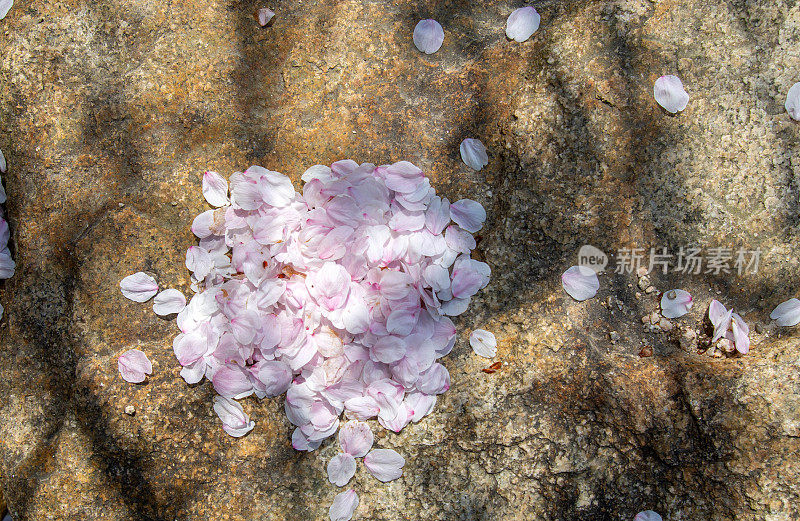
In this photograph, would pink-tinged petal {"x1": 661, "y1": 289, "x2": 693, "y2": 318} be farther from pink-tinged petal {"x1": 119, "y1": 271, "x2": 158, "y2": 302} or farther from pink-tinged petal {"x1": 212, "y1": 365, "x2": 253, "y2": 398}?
pink-tinged petal {"x1": 119, "y1": 271, "x2": 158, "y2": 302}

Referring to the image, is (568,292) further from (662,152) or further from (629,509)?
(629,509)

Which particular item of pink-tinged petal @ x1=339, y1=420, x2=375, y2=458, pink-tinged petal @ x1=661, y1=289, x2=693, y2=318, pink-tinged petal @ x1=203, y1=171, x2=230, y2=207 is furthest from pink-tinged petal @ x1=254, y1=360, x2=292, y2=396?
pink-tinged petal @ x1=661, y1=289, x2=693, y2=318

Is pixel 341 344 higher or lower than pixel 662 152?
lower

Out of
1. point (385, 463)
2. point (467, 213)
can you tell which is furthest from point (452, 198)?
point (385, 463)

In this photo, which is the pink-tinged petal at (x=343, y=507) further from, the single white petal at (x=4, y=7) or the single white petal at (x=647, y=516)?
the single white petal at (x=4, y=7)

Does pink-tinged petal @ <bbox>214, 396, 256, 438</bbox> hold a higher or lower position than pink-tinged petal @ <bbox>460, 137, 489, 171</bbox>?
lower

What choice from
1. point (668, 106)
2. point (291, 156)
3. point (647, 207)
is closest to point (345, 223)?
point (291, 156)

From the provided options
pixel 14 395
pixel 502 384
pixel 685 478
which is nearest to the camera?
pixel 685 478
